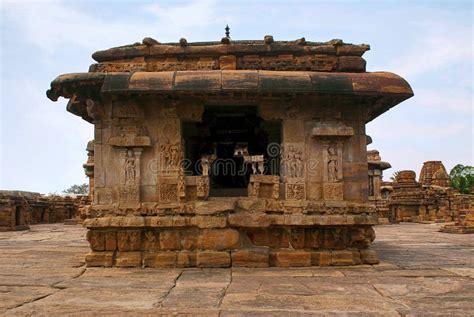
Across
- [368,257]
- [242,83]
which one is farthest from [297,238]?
[242,83]

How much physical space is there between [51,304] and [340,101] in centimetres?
566

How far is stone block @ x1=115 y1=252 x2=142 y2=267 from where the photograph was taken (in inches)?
326

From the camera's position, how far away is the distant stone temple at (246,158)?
8.15 meters

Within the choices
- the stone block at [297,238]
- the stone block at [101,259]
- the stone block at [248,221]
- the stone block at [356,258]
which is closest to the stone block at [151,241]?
the stone block at [101,259]

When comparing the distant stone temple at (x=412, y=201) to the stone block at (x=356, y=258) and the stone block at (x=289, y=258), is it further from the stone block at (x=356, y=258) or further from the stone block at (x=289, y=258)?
the stone block at (x=289, y=258)

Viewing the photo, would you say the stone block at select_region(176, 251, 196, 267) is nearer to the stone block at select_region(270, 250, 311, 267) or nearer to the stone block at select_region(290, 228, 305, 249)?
the stone block at select_region(270, 250, 311, 267)

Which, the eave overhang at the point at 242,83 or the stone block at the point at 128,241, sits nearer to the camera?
the eave overhang at the point at 242,83

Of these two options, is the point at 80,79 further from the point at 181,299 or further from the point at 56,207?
the point at 56,207

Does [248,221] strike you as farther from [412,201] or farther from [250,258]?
[412,201]

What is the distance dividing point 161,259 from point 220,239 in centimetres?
106

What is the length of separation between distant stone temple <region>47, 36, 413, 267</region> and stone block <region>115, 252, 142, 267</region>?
2 centimetres

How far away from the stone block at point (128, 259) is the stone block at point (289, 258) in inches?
88.9

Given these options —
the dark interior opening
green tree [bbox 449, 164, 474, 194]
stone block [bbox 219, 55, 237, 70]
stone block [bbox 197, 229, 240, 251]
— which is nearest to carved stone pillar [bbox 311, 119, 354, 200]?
the dark interior opening

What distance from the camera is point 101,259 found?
8383mm
